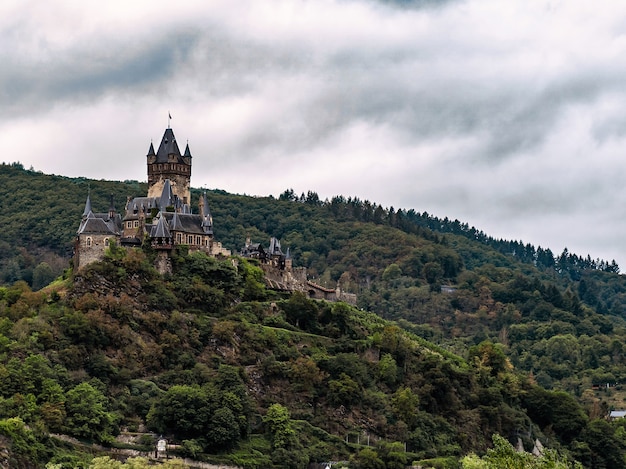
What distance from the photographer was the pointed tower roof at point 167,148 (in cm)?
11850

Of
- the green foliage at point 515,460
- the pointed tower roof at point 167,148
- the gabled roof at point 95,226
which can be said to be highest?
the pointed tower roof at point 167,148

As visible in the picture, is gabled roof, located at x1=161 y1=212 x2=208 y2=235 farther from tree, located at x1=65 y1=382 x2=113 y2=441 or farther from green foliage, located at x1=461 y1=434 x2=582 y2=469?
green foliage, located at x1=461 y1=434 x2=582 y2=469

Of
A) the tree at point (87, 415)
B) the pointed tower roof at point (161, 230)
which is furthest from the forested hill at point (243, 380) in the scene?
the pointed tower roof at point (161, 230)

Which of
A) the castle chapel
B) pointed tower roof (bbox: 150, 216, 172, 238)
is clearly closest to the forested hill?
the castle chapel

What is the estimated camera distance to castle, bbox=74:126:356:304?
104 m

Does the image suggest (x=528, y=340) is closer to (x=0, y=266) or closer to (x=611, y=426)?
(x=611, y=426)

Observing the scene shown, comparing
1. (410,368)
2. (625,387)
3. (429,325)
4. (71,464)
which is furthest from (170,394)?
(429,325)

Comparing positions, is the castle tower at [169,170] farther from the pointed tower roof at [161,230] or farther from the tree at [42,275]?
the tree at [42,275]

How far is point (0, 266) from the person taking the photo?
178625 mm

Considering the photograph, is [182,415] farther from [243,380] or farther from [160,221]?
[160,221]

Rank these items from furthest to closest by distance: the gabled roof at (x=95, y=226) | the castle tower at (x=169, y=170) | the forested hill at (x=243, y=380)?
the castle tower at (x=169, y=170), the gabled roof at (x=95, y=226), the forested hill at (x=243, y=380)

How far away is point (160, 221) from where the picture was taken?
4245 inches

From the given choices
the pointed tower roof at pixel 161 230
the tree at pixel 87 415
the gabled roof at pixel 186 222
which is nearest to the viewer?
the tree at pixel 87 415

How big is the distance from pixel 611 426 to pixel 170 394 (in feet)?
173
